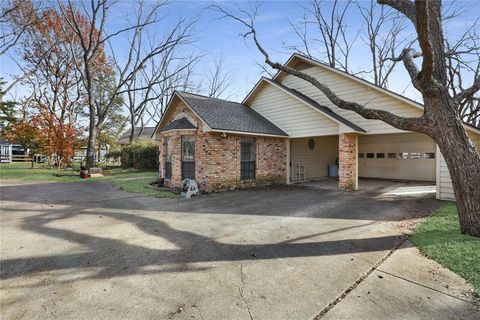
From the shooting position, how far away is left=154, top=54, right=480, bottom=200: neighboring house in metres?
10.1

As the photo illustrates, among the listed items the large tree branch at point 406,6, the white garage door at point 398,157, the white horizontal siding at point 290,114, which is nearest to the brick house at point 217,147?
the white horizontal siding at point 290,114

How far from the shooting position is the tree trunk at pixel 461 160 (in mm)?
4543

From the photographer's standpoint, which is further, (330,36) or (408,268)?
(330,36)

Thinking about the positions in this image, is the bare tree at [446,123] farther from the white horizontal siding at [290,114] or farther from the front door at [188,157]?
the front door at [188,157]

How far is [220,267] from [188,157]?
7.52 m

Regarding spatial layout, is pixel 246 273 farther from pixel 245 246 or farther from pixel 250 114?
pixel 250 114

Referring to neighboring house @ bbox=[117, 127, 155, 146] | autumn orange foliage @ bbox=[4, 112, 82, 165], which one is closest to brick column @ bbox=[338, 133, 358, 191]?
autumn orange foliage @ bbox=[4, 112, 82, 165]

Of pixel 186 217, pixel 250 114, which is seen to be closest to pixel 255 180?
pixel 250 114

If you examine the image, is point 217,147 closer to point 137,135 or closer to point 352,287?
point 352,287

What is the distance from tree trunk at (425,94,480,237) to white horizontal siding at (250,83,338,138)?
5717 millimetres

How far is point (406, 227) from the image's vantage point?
547 centimetres

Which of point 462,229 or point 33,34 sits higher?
point 33,34

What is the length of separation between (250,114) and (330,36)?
52.4ft

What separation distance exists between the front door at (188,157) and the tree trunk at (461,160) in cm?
820
